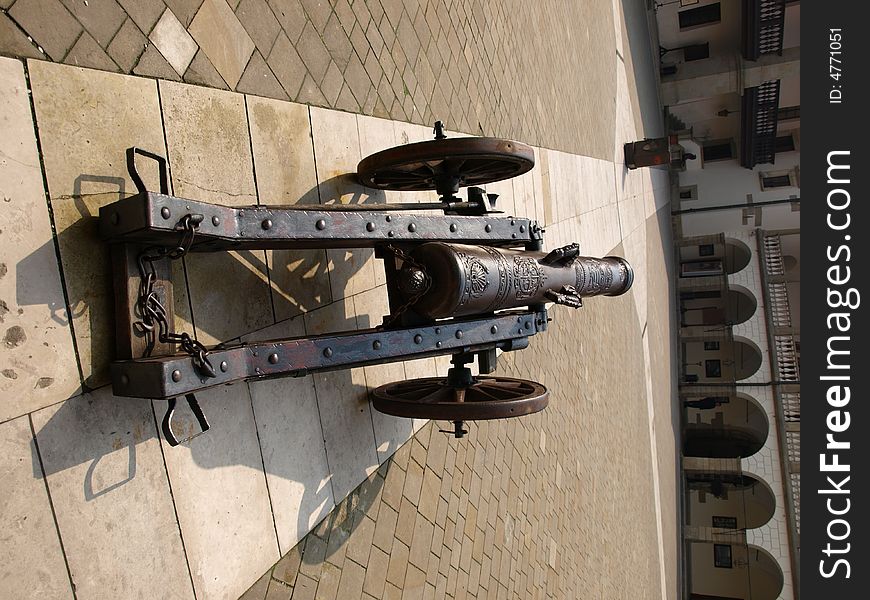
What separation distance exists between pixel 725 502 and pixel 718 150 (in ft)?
39.1

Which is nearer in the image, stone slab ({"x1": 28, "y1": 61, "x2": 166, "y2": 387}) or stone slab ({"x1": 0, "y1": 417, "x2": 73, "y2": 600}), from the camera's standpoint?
stone slab ({"x1": 0, "y1": 417, "x2": 73, "y2": 600})

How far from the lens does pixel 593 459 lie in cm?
784

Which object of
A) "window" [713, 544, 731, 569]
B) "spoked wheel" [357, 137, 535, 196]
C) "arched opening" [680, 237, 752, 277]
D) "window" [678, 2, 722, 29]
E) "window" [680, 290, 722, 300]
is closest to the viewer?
"spoked wheel" [357, 137, 535, 196]

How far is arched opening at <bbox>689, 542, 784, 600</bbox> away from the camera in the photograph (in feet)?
56.9

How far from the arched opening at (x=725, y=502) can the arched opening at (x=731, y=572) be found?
629mm

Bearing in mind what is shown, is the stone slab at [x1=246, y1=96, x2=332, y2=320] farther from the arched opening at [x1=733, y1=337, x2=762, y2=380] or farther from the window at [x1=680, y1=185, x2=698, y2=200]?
the window at [x1=680, y1=185, x2=698, y2=200]

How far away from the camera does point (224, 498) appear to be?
2566 mm

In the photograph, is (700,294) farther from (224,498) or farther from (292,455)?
(224,498)

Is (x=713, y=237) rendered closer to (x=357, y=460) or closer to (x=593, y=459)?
(x=593, y=459)

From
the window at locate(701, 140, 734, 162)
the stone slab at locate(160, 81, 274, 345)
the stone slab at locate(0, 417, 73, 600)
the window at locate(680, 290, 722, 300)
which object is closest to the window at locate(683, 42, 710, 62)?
the window at locate(701, 140, 734, 162)

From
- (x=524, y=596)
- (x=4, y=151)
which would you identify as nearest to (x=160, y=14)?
(x=4, y=151)

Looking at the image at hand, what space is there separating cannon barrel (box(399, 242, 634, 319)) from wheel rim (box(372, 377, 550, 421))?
0.47 m

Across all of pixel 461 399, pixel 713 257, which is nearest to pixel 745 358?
pixel 713 257

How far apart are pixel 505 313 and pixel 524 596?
11.0 feet
